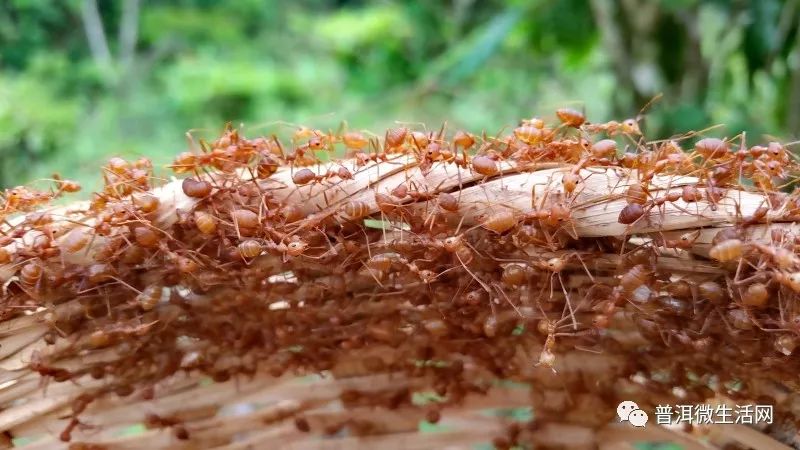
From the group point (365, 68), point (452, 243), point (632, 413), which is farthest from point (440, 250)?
point (365, 68)

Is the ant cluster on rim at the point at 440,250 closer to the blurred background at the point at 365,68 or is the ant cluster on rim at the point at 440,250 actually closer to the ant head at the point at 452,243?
the ant head at the point at 452,243

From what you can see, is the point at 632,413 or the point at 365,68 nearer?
the point at 632,413

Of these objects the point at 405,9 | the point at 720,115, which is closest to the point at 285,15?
the point at 405,9

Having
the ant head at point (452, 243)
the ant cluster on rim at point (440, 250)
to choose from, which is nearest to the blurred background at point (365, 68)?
the ant cluster on rim at point (440, 250)

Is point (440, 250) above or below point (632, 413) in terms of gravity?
above

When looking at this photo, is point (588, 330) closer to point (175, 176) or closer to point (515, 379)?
point (515, 379)

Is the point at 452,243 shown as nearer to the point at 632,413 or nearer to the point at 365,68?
the point at 632,413
